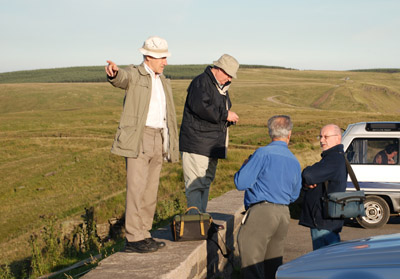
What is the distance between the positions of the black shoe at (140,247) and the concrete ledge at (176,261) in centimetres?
5

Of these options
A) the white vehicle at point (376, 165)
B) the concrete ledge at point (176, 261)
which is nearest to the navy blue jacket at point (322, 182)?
the concrete ledge at point (176, 261)

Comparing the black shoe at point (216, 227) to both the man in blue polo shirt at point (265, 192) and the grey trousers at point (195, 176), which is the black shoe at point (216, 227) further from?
the man in blue polo shirt at point (265, 192)

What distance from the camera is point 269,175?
15.9 feet

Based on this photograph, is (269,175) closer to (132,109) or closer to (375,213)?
(132,109)

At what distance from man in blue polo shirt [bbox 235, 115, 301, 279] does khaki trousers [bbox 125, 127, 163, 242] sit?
38.2 inches

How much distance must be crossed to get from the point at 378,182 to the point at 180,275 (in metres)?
6.28

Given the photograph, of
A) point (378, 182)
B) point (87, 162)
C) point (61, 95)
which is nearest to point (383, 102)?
point (61, 95)

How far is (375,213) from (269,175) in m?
5.95

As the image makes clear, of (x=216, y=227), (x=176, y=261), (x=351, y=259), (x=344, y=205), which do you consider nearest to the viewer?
(x=351, y=259)

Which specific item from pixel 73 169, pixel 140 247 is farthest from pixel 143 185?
pixel 73 169

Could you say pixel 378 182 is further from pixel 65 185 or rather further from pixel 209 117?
pixel 65 185

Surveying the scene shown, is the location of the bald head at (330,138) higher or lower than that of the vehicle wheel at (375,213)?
higher

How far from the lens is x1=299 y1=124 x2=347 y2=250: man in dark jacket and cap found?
207 inches

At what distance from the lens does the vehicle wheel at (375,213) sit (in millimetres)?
10039
